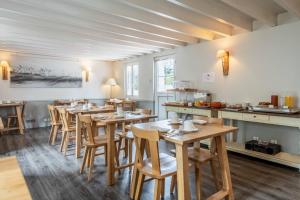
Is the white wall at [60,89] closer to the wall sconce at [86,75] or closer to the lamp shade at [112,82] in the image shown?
the wall sconce at [86,75]

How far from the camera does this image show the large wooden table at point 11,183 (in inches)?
52.1

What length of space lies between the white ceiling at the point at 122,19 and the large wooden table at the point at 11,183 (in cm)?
201

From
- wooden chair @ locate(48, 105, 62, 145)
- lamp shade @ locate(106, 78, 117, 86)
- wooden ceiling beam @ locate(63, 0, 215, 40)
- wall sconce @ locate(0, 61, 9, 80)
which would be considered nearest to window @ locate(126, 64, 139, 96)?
lamp shade @ locate(106, 78, 117, 86)

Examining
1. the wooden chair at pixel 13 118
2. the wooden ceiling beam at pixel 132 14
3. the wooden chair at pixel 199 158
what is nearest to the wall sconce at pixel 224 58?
the wooden ceiling beam at pixel 132 14

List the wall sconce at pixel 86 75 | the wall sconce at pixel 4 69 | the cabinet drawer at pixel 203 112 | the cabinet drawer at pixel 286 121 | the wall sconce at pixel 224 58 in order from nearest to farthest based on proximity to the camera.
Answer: the cabinet drawer at pixel 286 121
the cabinet drawer at pixel 203 112
the wall sconce at pixel 224 58
the wall sconce at pixel 4 69
the wall sconce at pixel 86 75

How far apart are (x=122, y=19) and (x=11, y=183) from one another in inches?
110

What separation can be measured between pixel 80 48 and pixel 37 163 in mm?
3225

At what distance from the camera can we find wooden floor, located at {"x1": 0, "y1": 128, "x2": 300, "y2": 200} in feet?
7.74

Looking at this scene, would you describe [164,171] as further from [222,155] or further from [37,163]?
[37,163]

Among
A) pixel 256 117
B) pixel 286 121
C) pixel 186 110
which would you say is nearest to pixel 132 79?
pixel 186 110

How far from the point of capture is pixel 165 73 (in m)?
5.82

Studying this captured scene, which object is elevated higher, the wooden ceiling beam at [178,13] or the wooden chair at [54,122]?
the wooden ceiling beam at [178,13]

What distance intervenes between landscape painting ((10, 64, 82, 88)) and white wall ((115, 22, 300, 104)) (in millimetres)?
3954

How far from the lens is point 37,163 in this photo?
3.35 metres
